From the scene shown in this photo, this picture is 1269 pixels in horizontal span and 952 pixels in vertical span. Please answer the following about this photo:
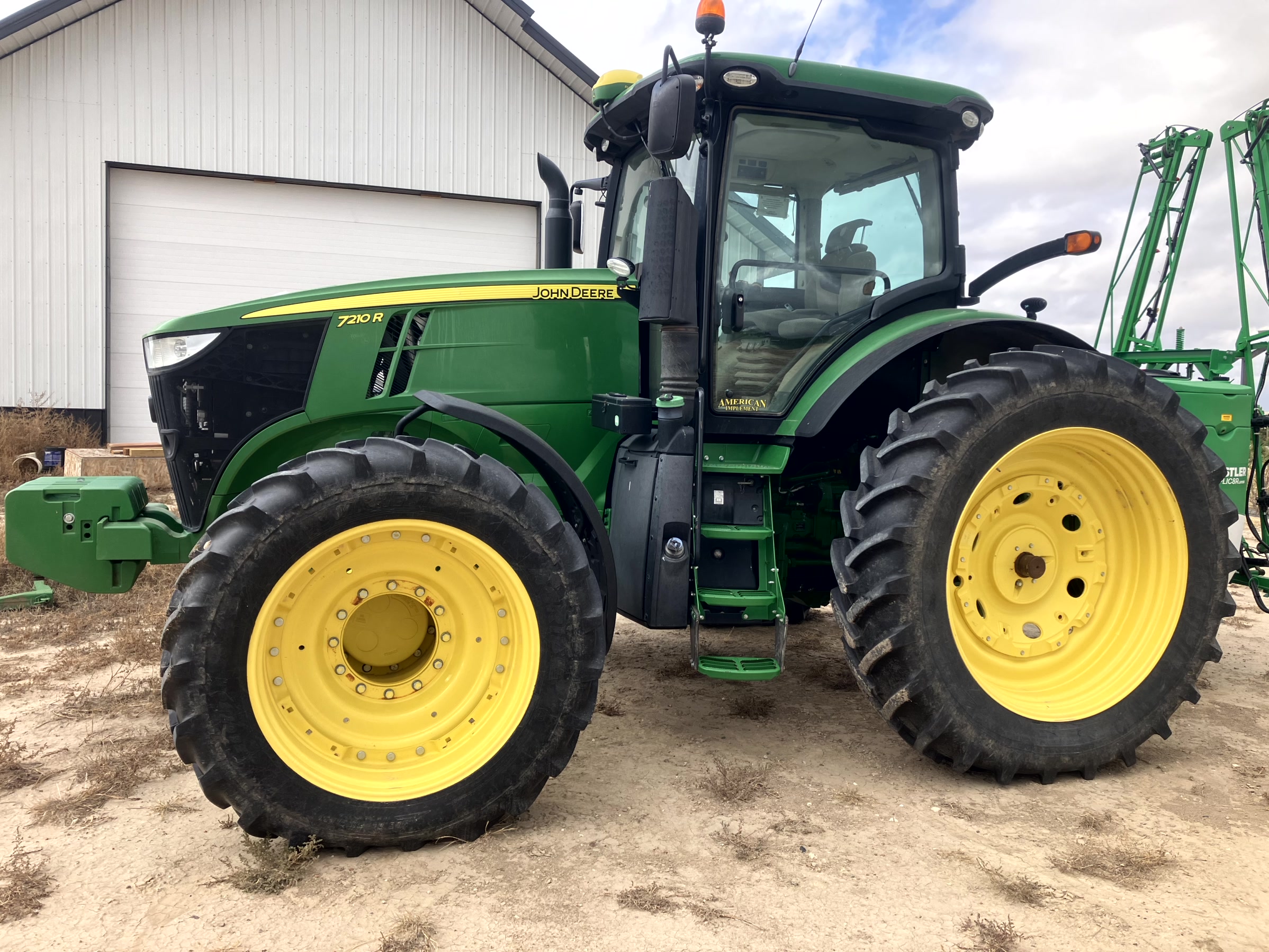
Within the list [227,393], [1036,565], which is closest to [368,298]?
[227,393]

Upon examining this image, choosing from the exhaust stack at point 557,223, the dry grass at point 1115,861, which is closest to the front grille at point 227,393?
the exhaust stack at point 557,223

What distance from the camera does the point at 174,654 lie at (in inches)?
96.4

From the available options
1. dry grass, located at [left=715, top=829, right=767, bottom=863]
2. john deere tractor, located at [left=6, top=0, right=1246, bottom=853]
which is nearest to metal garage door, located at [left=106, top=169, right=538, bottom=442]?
john deere tractor, located at [left=6, top=0, right=1246, bottom=853]

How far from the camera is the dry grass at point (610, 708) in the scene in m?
3.87

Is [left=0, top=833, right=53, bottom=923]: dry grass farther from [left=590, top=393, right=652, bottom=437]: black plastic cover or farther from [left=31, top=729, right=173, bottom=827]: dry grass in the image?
[left=590, top=393, right=652, bottom=437]: black plastic cover

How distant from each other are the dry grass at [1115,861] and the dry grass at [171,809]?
2.63 m

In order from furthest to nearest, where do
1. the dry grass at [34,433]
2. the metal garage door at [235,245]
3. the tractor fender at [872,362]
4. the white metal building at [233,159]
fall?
the metal garage door at [235,245] → the white metal building at [233,159] → the dry grass at [34,433] → the tractor fender at [872,362]

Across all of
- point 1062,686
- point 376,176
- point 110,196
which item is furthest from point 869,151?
point 110,196

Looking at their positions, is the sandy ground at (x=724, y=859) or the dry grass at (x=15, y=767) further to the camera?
the dry grass at (x=15, y=767)

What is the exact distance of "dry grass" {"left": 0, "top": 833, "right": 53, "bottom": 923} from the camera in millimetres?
2254

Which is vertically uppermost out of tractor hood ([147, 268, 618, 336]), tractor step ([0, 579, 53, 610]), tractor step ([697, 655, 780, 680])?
tractor hood ([147, 268, 618, 336])

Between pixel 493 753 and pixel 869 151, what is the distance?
9.02 feet

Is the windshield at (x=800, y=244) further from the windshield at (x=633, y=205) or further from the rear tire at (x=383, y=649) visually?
the rear tire at (x=383, y=649)

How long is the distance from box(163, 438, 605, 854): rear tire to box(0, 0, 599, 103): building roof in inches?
414
